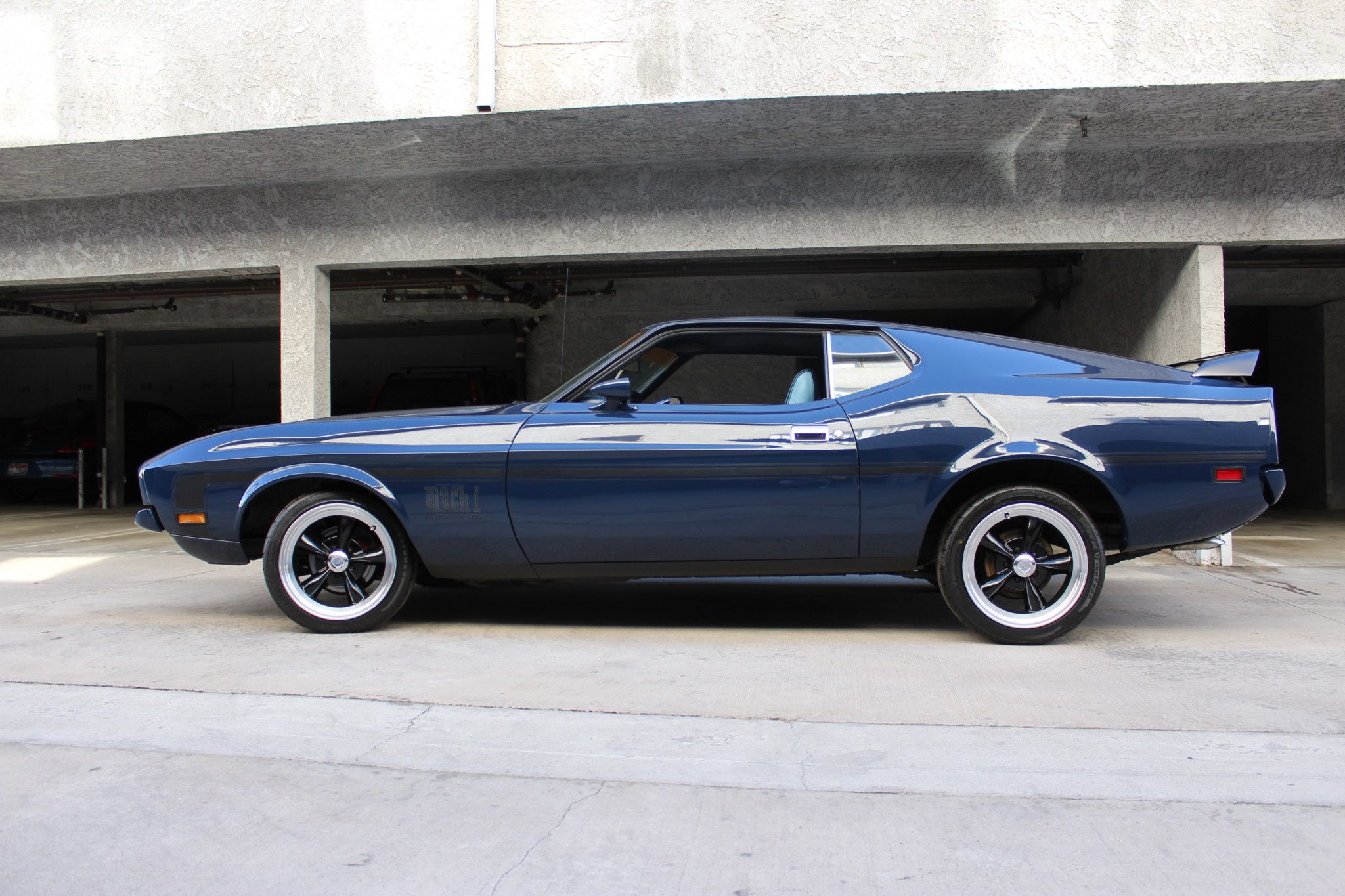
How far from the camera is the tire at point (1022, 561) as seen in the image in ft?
12.3

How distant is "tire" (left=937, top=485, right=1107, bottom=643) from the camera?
3.76m

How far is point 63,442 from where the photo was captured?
43.9 ft

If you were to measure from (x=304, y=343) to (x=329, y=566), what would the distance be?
3.49 m

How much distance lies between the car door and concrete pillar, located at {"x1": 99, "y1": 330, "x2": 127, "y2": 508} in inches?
474

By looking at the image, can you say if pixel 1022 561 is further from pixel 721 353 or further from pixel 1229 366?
pixel 721 353

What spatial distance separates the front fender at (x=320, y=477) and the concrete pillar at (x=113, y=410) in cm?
1117

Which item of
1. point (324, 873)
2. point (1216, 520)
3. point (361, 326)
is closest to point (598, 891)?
point (324, 873)

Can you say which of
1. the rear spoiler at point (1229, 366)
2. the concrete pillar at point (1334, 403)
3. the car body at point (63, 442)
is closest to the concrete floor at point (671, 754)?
the rear spoiler at point (1229, 366)

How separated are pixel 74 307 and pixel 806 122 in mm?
10615

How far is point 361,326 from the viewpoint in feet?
52.1

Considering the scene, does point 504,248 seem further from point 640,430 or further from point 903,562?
point 903,562

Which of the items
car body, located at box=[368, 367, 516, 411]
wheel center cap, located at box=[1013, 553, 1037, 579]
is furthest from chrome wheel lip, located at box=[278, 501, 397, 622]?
car body, located at box=[368, 367, 516, 411]

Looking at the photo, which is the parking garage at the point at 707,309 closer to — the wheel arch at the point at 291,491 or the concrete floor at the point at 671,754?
the wheel arch at the point at 291,491

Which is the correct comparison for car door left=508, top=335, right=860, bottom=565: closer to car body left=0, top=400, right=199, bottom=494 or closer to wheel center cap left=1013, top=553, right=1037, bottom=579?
wheel center cap left=1013, top=553, right=1037, bottom=579
